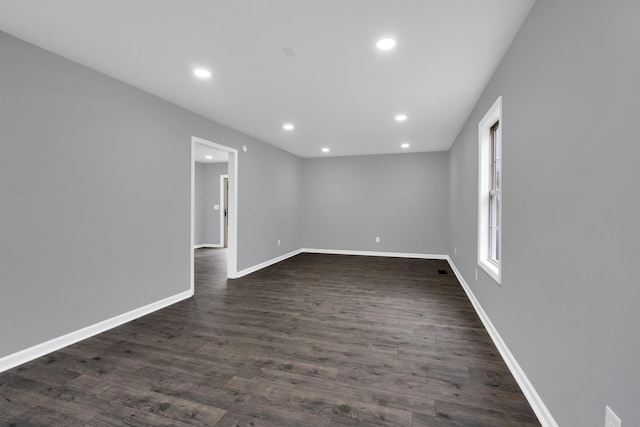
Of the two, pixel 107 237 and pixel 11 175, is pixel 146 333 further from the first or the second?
pixel 11 175

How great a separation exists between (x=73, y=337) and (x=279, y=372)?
191 cm

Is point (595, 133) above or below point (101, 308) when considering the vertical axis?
above

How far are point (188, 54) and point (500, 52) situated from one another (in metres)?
2.55

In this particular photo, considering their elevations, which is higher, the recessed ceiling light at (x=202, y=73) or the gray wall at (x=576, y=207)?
the recessed ceiling light at (x=202, y=73)

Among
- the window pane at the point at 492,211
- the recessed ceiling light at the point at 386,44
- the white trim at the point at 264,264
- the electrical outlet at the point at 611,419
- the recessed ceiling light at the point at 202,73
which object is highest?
the recessed ceiling light at the point at 202,73

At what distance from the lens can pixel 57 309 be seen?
248 cm

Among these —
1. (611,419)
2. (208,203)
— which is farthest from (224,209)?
(611,419)

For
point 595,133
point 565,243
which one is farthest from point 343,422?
point 595,133

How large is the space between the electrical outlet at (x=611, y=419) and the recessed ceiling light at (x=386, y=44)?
2392 mm

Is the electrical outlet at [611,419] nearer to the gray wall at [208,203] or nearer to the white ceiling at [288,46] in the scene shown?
the white ceiling at [288,46]

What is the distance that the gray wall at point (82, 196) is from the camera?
2.23 meters

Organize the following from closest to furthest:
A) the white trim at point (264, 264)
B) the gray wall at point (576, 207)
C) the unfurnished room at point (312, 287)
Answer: the gray wall at point (576, 207), the unfurnished room at point (312, 287), the white trim at point (264, 264)

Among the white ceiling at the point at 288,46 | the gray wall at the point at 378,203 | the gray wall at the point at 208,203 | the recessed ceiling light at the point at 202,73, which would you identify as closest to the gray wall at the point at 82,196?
the white ceiling at the point at 288,46

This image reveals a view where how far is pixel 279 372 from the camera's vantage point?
7.04ft
